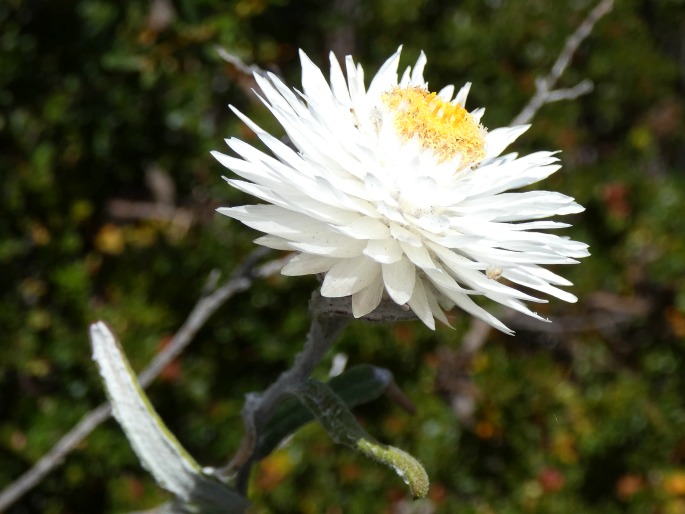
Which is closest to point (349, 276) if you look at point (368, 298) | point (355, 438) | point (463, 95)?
point (368, 298)

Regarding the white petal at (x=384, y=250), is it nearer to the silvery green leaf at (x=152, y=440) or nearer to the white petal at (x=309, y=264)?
the white petal at (x=309, y=264)

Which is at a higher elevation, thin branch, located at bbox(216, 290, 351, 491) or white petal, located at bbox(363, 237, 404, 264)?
white petal, located at bbox(363, 237, 404, 264)

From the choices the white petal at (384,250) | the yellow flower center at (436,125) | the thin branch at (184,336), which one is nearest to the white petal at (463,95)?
the yellow flower center at (436,125)

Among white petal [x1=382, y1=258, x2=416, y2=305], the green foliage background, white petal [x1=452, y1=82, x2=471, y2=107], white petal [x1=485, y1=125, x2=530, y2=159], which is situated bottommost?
the green foliage background

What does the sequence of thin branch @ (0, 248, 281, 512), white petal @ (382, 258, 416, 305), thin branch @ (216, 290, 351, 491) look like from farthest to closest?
thin branch @ (0, 248, 281, 512) < thin branch @ (216, 290, 351, 491) < white petal @ (382, 258, 416, 305)

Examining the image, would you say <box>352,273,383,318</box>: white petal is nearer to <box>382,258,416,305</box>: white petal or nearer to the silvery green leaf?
<box>382,258,416,305</box>: white petal

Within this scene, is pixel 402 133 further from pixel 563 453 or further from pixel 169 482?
pixel 563 453

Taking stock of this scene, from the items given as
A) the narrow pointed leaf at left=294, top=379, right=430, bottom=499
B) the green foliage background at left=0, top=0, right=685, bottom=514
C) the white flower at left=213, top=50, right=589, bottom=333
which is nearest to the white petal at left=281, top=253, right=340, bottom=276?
the white flower at left=213, top=50, right=589, bottom=333
